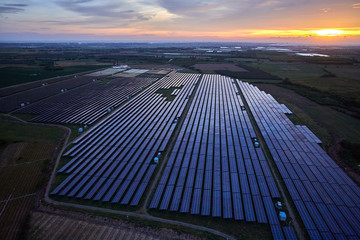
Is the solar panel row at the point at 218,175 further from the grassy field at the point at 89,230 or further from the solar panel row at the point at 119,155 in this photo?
the solar panel row at the point at 119,155

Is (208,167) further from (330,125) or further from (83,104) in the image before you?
(83,104)

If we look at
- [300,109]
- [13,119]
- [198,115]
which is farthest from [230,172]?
[13,119]

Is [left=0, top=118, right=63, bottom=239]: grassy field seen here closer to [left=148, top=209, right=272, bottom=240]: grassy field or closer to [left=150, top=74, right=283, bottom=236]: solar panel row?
[left=148, top=209, right=272, bottom=240]: grassy field

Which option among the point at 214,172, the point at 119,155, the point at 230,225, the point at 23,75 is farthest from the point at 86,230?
the point at 23,75

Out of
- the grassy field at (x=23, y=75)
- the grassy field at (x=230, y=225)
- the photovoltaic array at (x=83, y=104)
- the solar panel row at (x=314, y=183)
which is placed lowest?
the grassy field at (x=230, y=225)

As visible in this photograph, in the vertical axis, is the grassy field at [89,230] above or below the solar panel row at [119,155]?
below

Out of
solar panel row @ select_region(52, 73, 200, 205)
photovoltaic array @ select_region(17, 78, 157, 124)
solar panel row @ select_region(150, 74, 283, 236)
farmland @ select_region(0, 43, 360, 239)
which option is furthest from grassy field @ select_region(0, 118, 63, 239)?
solar panel row @ select_region(150, 74, 283, 236)

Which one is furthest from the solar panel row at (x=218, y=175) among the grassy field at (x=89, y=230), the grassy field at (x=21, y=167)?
the grassy field at (x=21, y=167)
